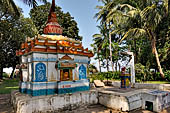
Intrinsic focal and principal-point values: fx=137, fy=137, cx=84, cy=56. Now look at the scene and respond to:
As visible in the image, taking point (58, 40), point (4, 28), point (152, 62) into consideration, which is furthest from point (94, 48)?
point (58, 40)

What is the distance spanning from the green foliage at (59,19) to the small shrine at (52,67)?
16802 millimetres

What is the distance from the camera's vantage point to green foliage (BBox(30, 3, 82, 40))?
24.8m

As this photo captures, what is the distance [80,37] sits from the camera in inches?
1091

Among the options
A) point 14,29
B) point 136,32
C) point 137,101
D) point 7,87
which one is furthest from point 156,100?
point 14,29

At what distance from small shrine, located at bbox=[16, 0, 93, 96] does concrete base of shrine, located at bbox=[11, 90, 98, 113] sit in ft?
1.72

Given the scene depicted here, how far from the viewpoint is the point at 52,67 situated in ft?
24.5

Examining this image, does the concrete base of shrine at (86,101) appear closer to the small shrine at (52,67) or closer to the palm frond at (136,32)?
the small shrine at (52,67)

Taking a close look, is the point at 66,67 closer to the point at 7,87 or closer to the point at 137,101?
the point at 137,101

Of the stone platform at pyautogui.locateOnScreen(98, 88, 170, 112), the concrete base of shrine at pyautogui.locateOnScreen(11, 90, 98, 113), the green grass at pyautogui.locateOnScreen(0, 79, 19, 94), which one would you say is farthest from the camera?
the green grass at pyautogui.locateOnScreen(0, 79, 19, 94)

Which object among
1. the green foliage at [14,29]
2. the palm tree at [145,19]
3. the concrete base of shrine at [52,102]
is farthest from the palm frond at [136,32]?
the green foliage at [14,29]

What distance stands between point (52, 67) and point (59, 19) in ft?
62.0

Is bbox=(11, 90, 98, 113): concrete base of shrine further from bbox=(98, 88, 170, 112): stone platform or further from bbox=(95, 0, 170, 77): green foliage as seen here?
bbox=(95, 0, 170, 77): green foliage

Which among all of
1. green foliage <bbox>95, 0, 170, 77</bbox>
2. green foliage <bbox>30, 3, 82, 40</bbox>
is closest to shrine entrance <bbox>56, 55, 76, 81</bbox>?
green foliage <bbox>95, 0, 170, 77</bbox>

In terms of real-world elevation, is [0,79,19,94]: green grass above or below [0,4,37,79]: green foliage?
below
